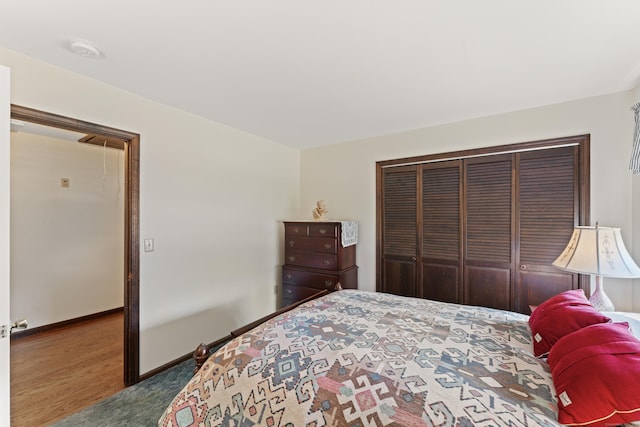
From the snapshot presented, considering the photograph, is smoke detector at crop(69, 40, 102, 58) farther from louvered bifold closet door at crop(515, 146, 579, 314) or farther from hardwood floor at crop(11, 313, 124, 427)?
louvered bifold closet door at crop(515, 146, 579, 314)

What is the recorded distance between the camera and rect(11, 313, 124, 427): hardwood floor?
1955 millimetres

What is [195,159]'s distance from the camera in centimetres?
274

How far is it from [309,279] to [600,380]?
8.81 feet

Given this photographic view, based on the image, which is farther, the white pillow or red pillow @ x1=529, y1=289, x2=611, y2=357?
the white pillow

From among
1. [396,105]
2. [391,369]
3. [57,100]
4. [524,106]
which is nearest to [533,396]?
[391,369]

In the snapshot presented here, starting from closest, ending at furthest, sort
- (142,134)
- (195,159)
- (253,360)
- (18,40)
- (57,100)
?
1. (253,360)
2. (18,40)
3. (57,100)
4. (142,134)
5. (195,159)

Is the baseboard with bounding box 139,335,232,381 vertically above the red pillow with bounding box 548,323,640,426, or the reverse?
the red pillow with bounding box 548,323,640,426

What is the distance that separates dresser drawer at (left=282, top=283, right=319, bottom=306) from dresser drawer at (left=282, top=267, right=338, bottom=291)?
0.05 meters

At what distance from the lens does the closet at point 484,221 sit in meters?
2.44

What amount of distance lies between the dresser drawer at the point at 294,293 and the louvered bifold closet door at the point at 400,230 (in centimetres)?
93

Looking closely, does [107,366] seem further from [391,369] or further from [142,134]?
[391,369]

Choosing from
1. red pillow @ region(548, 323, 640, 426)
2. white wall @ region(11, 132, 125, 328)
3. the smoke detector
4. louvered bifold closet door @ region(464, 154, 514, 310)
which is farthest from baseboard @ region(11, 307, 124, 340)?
louvered bifold closet door @ region(464, 154, 514, 310)

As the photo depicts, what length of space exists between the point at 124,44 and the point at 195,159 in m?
1.22

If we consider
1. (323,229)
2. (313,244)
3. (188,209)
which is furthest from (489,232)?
(188,209)
